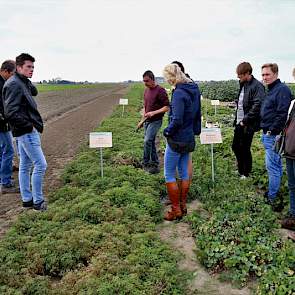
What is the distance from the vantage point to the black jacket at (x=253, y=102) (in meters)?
6.74

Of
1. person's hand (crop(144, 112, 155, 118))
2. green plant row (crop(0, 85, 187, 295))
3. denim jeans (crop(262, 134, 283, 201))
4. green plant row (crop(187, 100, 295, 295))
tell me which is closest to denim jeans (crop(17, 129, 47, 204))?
green plant row (crop(0, 85, 187, 295))

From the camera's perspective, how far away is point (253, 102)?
682 centimetres

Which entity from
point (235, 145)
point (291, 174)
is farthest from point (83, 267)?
point (235, 145)

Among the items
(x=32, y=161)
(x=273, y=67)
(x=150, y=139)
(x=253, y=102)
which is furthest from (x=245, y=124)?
(x=32, y=161)

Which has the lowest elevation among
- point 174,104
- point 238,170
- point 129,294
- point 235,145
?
point 129,294

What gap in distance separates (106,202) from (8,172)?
2333mm

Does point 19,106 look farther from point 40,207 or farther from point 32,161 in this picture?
point 40,207

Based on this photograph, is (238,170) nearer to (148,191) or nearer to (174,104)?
(148,191)

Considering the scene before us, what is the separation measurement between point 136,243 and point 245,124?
11.0ft

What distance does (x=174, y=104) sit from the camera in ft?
17.7

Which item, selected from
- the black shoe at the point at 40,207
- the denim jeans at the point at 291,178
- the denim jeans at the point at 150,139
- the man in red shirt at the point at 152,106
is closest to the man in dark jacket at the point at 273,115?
the denim jeans at the point at 291,178

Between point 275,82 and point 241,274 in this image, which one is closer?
point 241,274

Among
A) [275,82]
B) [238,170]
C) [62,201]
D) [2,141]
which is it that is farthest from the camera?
[238,170]

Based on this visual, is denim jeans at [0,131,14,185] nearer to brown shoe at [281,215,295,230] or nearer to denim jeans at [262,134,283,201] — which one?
denim jeans at [262,134,283,201]
